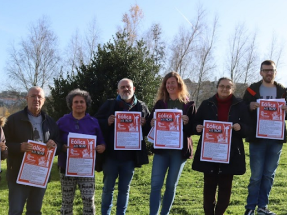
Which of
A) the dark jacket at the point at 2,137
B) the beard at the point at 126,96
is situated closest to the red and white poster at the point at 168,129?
the beard at the point at 126,96

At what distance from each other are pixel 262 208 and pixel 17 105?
35.4 m

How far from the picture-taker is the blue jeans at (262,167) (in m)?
4.92

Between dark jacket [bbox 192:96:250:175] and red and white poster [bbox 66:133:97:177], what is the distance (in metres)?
1.60

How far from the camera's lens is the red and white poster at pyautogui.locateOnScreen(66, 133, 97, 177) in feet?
14.2

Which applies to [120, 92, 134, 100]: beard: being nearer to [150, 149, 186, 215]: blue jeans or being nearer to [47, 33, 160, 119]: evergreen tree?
[150, 149, 186, 215]: blue jeans

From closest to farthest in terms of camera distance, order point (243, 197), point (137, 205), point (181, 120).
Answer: point (181, 120) < point (137, 205) < point (243, 197)

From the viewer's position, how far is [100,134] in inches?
180

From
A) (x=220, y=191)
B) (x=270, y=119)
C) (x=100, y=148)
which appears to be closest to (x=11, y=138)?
(x=100, y=148)

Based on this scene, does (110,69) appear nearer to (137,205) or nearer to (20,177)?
(137,205)

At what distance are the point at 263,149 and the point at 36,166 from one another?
3.60 meters

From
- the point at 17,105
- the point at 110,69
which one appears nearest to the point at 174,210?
the point at 110,69

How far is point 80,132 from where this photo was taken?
4.41 meters

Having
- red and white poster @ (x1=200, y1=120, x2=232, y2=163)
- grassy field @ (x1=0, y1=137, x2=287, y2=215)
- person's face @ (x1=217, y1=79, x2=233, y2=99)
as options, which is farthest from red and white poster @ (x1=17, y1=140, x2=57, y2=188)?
person's face @ (x1=217, y1=79, x2=233, y2=99)

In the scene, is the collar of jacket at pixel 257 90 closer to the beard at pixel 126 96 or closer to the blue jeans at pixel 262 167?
the blue jeans at pixel 262 167
